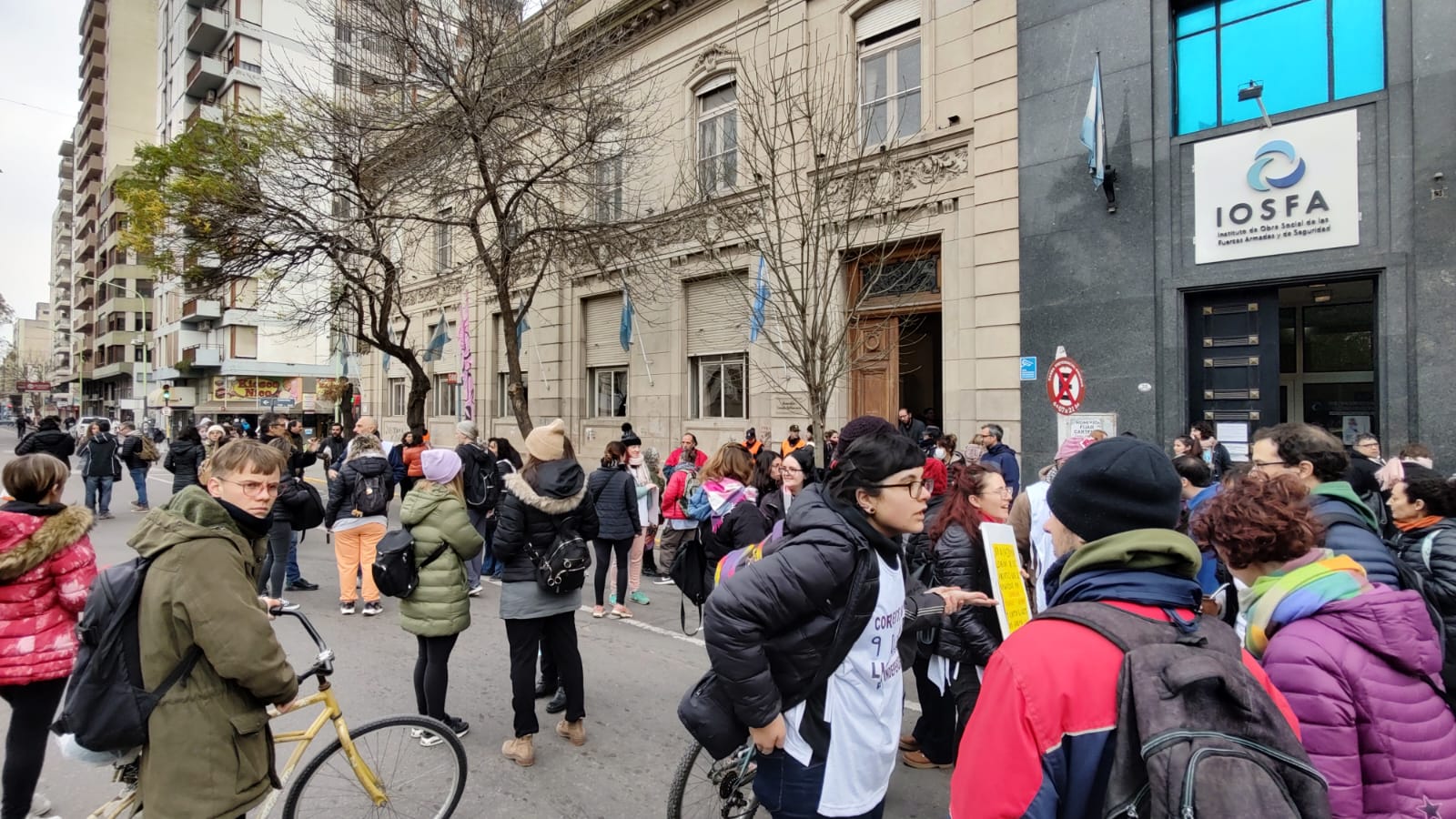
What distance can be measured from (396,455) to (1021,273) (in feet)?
33.5

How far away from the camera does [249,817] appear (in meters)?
3.66

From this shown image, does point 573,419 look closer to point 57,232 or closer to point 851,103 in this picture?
point 851,103

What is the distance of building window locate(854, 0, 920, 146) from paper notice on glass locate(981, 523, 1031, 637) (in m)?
10.8

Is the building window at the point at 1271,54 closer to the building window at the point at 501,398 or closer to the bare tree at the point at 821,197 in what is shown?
the bare tree at the point at 821,197

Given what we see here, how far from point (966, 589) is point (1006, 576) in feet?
0.99

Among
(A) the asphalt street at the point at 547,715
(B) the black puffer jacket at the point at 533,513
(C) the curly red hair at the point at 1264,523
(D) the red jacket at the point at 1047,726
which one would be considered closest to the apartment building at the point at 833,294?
(A) the asphalt street at the point at 547,715

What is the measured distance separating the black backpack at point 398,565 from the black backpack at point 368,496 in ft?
11.4

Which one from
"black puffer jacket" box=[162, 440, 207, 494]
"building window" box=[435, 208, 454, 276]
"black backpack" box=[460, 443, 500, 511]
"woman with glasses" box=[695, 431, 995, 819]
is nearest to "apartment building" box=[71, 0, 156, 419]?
"building window" box=[435, 208, 454, 276]

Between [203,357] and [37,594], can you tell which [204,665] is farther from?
[203,357]

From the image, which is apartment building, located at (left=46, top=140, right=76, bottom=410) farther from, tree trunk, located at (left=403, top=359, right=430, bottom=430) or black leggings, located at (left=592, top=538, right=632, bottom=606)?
black leggings, located at (left=592, top=538, right=632, bottom=606)

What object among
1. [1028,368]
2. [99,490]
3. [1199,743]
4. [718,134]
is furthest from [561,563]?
[99,490]

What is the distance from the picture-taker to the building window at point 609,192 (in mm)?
16453

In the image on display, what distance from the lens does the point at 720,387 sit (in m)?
16.3

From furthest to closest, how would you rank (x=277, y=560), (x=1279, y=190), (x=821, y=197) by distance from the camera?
(x=821, y=197)
(x=1279, y=190)
(x=277, y=560)
